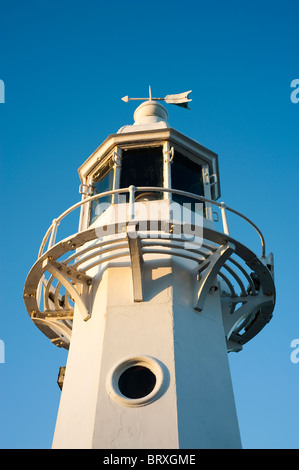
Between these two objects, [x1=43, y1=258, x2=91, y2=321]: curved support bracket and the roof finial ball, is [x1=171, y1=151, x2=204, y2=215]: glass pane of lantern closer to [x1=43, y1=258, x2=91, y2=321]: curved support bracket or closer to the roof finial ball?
the roof finial ball

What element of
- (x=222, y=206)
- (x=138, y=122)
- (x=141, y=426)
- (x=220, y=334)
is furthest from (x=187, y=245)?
(x=138, y=122)

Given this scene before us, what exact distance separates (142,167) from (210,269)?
3.94m

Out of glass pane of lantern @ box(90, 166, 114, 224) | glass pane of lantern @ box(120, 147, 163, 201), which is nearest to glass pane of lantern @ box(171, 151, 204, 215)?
glass pane of lantern @ box(120, 147, 163, 201)

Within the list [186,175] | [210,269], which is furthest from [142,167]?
[210,269]

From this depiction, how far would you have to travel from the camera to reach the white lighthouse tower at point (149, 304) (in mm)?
11016

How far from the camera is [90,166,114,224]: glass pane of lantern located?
15.1 metres

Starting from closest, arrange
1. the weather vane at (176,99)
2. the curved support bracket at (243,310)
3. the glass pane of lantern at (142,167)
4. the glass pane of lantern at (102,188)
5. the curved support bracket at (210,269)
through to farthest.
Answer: the curved support bracket at (210,269), the curved support bracket at (243,310), the glass pane of lantern at (102,188), the glass pane of lantern at (142,167), the weather vane at (176,99)

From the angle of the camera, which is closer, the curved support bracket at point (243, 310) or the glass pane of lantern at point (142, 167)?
the curved support bracket at point (243, 310)

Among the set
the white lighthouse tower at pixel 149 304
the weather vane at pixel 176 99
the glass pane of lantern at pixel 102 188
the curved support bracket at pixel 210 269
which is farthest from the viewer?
the weather vane at pixel 176 99

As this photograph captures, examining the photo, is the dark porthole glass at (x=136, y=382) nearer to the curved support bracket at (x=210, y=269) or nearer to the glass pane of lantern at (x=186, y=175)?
the curved support bracket at (x=210, y=269)

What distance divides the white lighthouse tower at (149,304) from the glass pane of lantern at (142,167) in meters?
0.03

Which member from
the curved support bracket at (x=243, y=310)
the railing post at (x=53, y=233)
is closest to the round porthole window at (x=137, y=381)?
the curved support bracket at (x=243, y=310)

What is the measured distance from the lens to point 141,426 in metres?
10.7

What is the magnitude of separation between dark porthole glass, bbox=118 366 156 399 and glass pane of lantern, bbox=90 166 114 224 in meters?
4.76
